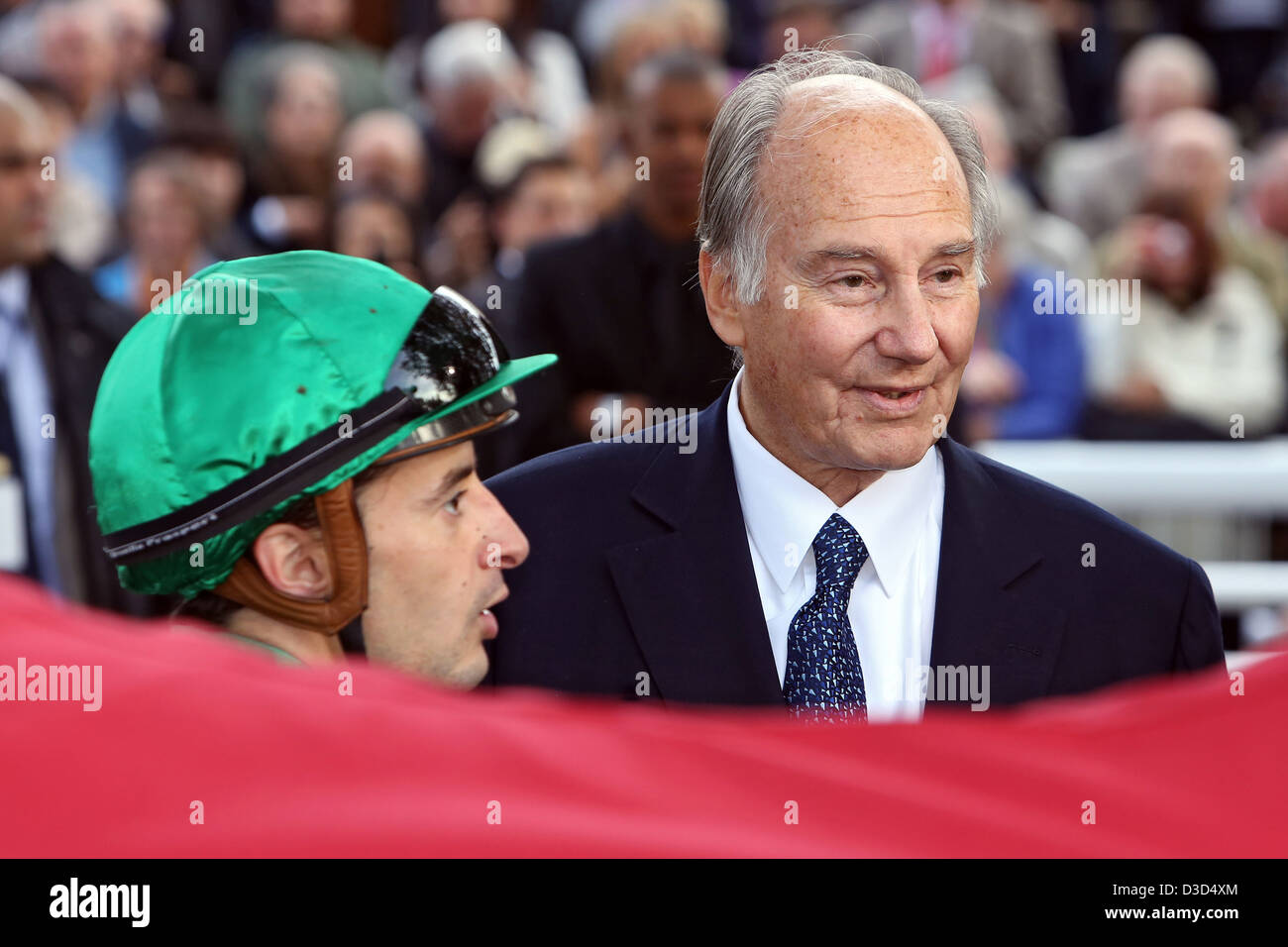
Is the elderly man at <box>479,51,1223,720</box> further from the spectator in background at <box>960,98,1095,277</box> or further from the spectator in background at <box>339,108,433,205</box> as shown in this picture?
the spectator in background at <box>339,108,433,205</box>

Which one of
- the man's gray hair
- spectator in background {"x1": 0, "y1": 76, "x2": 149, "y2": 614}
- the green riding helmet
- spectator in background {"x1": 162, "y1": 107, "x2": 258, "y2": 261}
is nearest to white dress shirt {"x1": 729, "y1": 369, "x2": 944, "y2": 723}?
the man's gray hair

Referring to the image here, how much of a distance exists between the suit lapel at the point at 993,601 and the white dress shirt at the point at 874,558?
0.04m

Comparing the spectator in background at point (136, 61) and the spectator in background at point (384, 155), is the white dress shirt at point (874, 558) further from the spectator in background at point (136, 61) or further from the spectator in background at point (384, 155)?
the spectator in background at point (136, 61)

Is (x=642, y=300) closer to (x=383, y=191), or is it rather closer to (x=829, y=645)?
(x=383, y=191)

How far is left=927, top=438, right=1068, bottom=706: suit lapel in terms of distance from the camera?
2209 mm

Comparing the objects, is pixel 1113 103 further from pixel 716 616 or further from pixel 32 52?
pixel 716 616

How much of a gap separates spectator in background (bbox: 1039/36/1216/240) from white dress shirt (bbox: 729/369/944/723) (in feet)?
17.0

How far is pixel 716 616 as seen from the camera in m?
2.26

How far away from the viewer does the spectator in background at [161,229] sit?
19.2ft

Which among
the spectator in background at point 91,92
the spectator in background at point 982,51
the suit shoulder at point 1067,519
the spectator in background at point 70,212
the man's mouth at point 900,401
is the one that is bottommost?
the suit shoulder at point 1067,519

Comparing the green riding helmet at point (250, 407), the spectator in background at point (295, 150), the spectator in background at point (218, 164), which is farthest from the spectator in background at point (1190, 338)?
the green riding helmet at point (250, 407)

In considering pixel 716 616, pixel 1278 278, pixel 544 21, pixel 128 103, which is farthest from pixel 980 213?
pixel 544 21

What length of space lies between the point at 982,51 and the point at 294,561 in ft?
21.7

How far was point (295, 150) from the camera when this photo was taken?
7.00 metres
